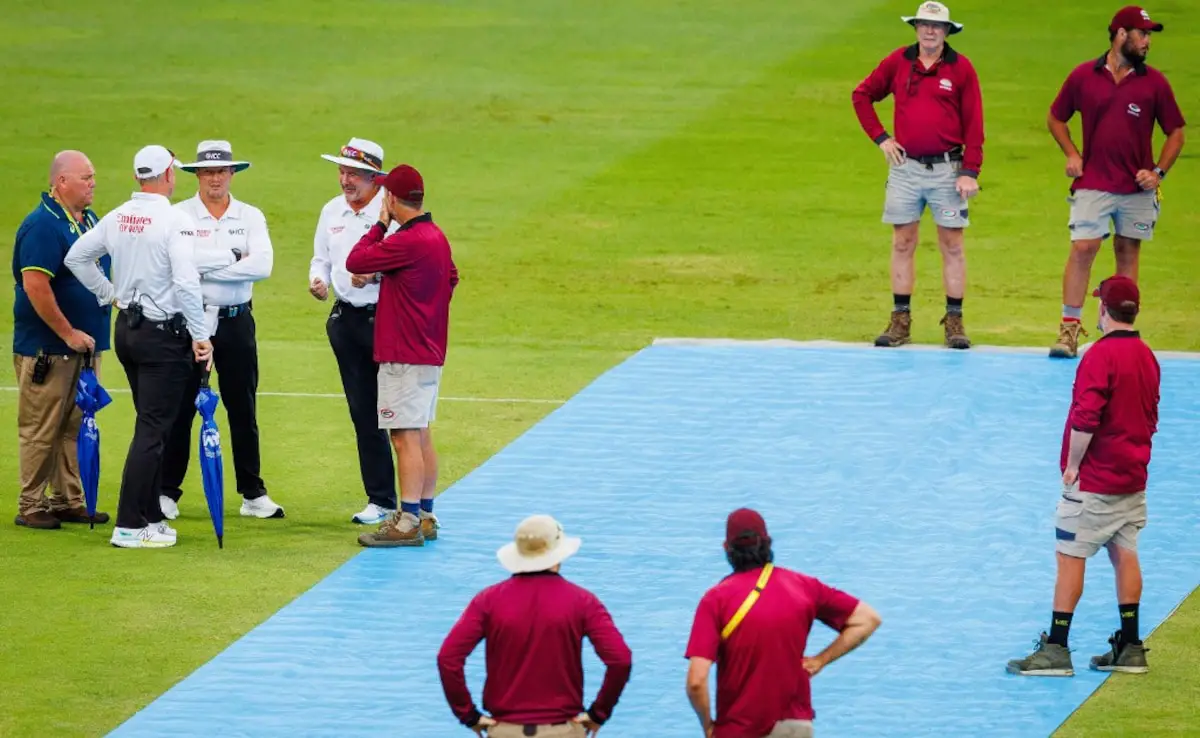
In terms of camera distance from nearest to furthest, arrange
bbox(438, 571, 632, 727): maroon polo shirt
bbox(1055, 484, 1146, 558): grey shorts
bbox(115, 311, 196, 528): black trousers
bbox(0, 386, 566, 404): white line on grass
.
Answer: bbox(438, 571, 632, 727): maroon polo shirt < bbox(1055, 484, 1146, 558): grey shorts < bbox(115, 311, 196, 528): black trousers < bbox(0, 386, 566, 404): white line on grass

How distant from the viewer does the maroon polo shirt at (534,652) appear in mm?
7445

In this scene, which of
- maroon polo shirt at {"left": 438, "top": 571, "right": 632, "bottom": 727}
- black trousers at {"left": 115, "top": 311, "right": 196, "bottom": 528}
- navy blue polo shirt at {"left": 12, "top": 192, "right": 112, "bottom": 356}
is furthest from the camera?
navy blue polo shirt at {"left": 12, "top": 192, "right": 112, "bottom": 356}

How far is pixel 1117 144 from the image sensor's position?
50.7 ft

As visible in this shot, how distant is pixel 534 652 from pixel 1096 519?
11.4 ft

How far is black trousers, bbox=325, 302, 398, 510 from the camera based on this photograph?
40.3 ft

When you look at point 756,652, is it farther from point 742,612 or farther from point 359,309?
point 359,309

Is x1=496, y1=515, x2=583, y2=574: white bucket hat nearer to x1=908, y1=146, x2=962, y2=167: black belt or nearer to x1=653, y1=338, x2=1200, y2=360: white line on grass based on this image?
x1=908, y1=146, x2=962, y2=167: black belt

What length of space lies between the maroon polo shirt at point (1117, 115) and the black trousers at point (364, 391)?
5959 mm

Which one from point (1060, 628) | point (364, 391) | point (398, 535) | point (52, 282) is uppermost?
point (52, 282)

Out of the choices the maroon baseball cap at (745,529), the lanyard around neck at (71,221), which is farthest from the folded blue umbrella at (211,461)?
the maroon baseball cap at (745,529)

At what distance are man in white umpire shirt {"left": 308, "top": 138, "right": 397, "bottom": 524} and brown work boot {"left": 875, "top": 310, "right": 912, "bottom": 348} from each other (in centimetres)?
550

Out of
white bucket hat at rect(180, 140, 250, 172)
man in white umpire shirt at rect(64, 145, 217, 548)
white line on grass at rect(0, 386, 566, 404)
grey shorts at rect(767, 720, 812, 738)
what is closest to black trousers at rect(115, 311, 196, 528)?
man in white umpire shirt at rect(64, 145, 217, 548)

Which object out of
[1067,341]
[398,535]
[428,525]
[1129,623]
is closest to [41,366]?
[398,535]

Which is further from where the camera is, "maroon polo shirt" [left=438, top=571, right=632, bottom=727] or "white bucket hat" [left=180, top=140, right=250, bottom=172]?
"white bucket hat" [left=180, top=140, right=250, bottom=172]
